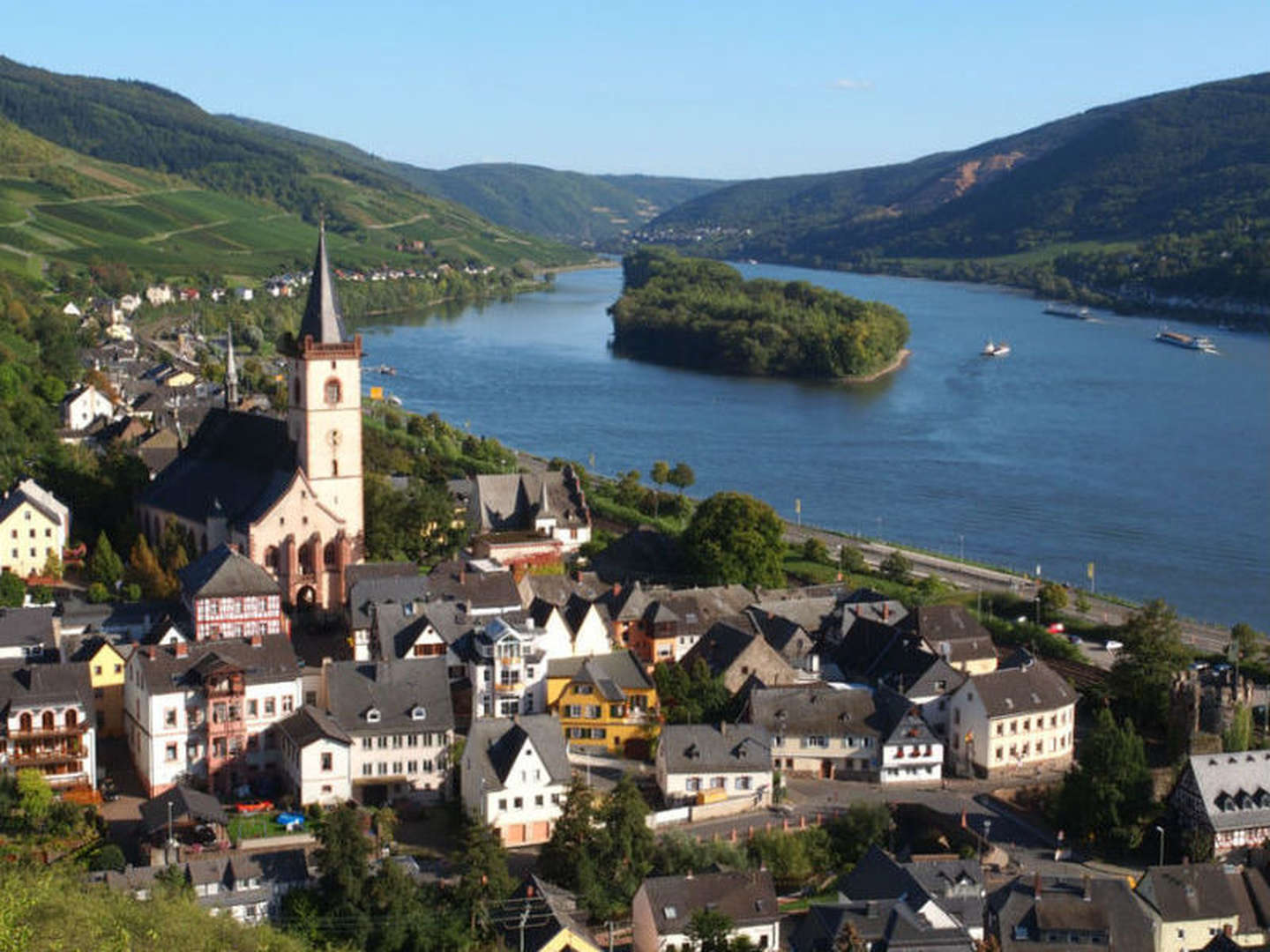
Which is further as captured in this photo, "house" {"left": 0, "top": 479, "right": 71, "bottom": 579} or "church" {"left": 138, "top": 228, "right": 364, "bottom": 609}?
"house" {"left": 0, "top": 479, "right": 71, "bottom": 579}

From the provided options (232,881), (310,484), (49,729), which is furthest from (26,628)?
(232,881)

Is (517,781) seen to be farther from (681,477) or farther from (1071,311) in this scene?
(1071,311)

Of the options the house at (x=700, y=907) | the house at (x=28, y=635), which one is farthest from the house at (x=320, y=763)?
the house at (x=700, y=907)

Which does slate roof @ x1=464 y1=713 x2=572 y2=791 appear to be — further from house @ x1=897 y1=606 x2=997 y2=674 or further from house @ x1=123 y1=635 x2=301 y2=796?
house @ x1=897 y1=606 x2=997 y2=674

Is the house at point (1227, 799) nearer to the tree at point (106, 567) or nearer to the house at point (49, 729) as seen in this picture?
the house at point (49, 729)

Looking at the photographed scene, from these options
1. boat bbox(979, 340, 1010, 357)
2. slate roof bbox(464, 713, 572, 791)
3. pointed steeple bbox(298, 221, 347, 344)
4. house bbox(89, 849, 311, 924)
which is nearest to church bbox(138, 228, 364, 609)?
pointed steeple bbox(298, 221, 347, 344)
